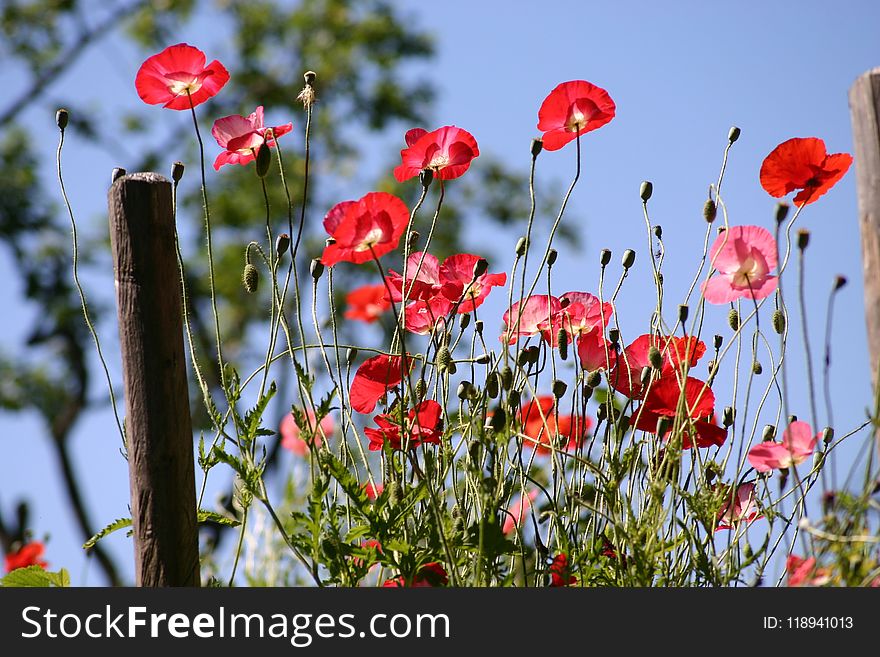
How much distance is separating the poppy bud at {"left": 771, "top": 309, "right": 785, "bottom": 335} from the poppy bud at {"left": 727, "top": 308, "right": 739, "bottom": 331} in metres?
0.05

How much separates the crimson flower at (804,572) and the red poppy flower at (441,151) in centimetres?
68

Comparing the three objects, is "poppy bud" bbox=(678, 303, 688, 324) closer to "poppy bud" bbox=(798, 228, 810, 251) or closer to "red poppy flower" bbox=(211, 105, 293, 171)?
Answer: "poppy bud" bbox=(798, 228, 810, 251)

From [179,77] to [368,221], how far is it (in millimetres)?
399

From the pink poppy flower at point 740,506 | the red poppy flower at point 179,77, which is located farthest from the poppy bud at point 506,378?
the red poppy flower at point 179,77

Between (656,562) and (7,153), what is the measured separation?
8.84m

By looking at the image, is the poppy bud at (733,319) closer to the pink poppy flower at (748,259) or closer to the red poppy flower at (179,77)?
the pink poppy flower at (748,259)

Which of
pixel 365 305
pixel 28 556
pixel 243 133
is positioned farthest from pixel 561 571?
pixel 28 556

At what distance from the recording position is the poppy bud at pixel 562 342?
136 cm

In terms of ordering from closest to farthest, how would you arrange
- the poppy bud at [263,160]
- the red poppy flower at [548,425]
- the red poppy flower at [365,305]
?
the poppy bud at [263,160], the red poppy flower at [548,425], the red poppy flower at [365,305]

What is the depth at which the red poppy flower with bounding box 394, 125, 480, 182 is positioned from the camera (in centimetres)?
139

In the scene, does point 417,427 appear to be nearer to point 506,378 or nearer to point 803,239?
point 506,378

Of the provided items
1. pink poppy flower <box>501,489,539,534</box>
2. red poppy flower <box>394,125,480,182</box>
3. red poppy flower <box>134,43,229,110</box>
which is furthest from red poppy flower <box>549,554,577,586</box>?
red poppy flower <box>134,43,229,110</box>

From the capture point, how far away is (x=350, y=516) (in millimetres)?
1340

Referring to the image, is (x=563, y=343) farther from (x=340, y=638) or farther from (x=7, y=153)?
(x=7, y=153)
